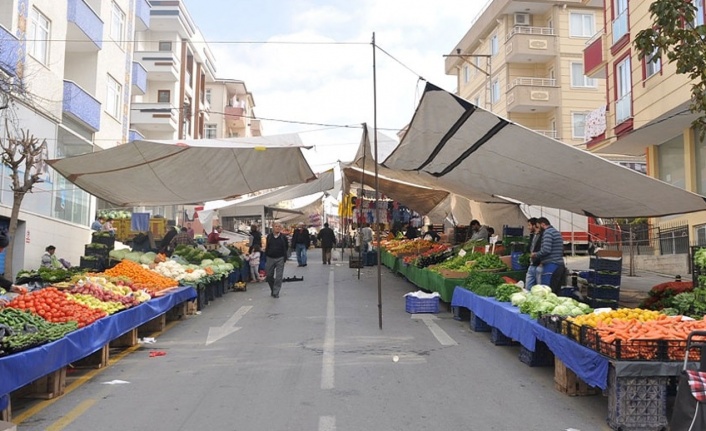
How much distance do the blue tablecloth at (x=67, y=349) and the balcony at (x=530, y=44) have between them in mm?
30477

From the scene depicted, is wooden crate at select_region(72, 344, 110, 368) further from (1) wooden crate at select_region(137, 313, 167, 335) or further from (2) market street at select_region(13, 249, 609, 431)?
(1) wooden crate at select_region(137, 313, 167, 335)

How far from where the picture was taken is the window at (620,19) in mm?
20781

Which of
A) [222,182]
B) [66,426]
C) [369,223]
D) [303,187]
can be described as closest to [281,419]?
[66,426]

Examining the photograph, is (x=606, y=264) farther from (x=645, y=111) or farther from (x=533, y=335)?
(x=645, y=111)

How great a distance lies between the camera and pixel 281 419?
17.1 ft

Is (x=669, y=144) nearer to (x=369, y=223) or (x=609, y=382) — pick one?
(x=369, y=223)

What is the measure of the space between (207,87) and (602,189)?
189 feet

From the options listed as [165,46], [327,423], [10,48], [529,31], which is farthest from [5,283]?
[165,46]

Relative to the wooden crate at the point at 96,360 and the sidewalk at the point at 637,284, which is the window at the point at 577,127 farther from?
the wooden crate at the point at 96,360

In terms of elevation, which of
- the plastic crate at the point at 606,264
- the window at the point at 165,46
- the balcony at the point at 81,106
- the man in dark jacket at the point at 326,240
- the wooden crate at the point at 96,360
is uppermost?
the window at the point at 165,46

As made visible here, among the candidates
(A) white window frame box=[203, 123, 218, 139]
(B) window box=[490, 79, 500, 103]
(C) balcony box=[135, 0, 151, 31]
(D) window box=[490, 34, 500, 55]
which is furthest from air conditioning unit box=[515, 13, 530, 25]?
(A) white window frame box=[203, 123, 218, 139]

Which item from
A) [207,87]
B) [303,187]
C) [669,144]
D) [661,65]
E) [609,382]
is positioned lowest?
[609,382]

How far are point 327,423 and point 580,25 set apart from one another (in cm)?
3582

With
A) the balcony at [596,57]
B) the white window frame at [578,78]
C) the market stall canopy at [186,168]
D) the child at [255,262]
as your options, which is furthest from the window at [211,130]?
the market stall canopy at [186,168]
